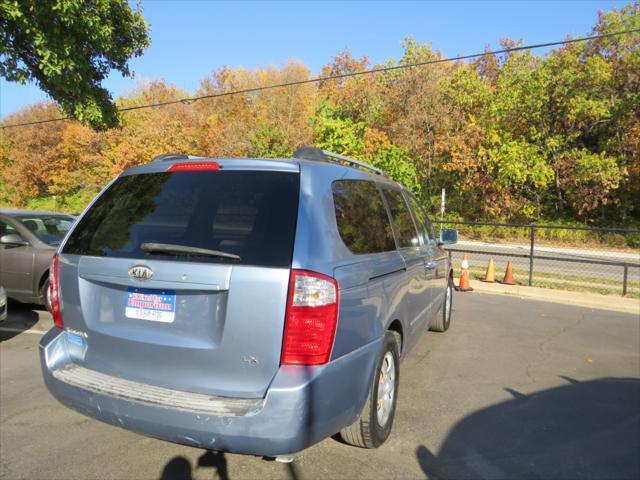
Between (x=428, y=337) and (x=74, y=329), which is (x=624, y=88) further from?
(x=74, y=329)

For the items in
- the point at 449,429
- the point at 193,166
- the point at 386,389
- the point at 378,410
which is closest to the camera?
the point at 193,166

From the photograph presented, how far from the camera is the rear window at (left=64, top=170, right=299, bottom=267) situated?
246cm

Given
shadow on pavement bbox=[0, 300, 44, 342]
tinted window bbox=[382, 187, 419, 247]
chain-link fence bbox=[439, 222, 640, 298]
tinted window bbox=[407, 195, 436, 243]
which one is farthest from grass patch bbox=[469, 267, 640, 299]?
shadow on pavement bbox=[0, 300, 44, 342]

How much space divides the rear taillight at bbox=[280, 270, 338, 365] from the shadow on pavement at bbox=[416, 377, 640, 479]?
1.30 metres

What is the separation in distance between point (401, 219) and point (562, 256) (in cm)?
1279

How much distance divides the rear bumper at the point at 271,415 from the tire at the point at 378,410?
394 mm

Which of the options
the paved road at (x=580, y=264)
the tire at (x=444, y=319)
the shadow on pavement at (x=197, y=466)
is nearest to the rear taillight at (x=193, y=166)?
the shadow on pavement at (x=197, y=466)

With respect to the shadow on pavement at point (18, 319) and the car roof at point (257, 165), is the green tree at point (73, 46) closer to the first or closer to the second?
the shadow on pavement at point (18, 319)

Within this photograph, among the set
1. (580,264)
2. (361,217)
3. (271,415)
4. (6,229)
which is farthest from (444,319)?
(580,264)

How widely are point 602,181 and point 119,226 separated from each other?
2416 centimetres

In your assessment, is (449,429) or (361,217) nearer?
(361,217)

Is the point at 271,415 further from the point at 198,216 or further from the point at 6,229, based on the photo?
the point at 6,229

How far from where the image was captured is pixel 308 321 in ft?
7.72

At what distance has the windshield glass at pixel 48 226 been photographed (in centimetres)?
707
